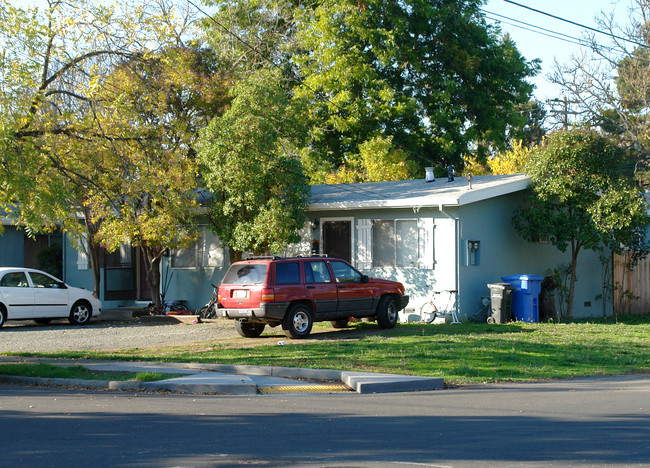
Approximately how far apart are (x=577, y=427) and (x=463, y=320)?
1247cm

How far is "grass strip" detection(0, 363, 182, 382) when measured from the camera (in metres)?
12.2

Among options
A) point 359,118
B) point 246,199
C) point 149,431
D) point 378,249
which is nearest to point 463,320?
point 378,249

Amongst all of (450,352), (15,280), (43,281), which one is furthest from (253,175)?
(450,352)

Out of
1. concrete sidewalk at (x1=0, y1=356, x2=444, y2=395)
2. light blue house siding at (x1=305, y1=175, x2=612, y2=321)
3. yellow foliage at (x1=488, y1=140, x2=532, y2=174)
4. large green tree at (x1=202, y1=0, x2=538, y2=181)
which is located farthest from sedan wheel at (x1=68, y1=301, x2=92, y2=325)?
yellow foliage at (x1=488, y1=140, x2=532, y2=174)

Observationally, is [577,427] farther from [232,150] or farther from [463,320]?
[232,150]

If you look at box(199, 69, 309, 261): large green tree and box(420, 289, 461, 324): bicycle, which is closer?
box(420, 289, 461, 324): bicycle

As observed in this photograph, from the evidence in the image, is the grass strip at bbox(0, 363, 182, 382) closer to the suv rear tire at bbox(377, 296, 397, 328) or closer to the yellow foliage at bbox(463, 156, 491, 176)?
the suv rear tire at bbox(377, 296, 397, 328)

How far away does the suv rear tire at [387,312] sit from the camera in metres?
19.2

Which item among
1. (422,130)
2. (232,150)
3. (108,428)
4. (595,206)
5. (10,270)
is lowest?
(108,428)

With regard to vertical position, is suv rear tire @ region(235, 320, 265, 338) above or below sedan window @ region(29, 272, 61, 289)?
below

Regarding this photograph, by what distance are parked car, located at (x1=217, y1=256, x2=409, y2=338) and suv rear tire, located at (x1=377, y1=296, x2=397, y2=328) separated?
0.03 metres

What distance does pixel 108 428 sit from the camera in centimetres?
848

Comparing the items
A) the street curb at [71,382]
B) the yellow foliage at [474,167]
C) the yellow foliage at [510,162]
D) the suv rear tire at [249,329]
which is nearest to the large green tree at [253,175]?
the suv rear tire at [249,329]

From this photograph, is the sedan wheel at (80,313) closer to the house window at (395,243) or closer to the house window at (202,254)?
the house window at (202,254)
